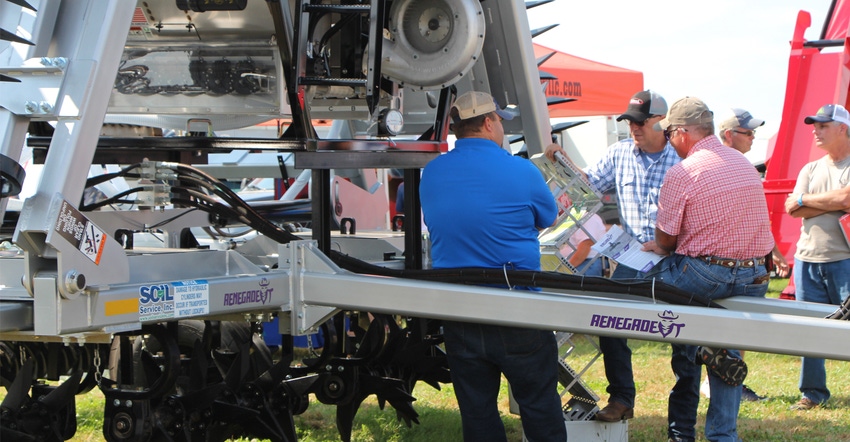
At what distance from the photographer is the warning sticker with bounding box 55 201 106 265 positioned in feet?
8.66

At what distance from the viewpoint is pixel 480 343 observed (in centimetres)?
351

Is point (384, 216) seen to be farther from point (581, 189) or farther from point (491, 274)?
point (491, 274)

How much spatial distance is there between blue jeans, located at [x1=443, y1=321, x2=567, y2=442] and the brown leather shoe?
1.06 metres

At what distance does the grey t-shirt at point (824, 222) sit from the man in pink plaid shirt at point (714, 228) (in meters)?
1.49

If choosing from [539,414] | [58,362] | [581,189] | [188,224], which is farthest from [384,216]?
[539,414]

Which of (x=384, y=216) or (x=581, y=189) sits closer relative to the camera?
(x=581, y=189)

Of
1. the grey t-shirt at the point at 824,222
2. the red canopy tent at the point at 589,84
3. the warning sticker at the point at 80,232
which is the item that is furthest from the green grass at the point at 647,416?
the red canopy tent at the point at 589,84

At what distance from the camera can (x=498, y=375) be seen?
3656 millimetres

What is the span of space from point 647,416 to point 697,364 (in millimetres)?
1313

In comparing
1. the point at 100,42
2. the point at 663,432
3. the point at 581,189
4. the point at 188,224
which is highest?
the point at 100,42

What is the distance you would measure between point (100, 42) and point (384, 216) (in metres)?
3.83

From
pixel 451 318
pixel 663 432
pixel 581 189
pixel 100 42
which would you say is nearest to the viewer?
pixel 100 42

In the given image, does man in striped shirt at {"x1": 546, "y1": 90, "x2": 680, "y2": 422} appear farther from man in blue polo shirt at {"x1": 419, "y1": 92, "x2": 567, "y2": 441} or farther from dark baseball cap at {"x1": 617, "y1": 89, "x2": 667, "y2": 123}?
man in blue polo shirt at {"x1": 419, "y1": 92, "x2": 567, "y2": 441}

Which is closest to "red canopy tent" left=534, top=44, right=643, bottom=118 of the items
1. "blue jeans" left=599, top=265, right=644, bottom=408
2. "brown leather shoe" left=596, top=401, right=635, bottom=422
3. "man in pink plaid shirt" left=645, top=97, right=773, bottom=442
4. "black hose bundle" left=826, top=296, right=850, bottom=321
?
"blue jeans" left=599, top=265, right=644, bottom=408
